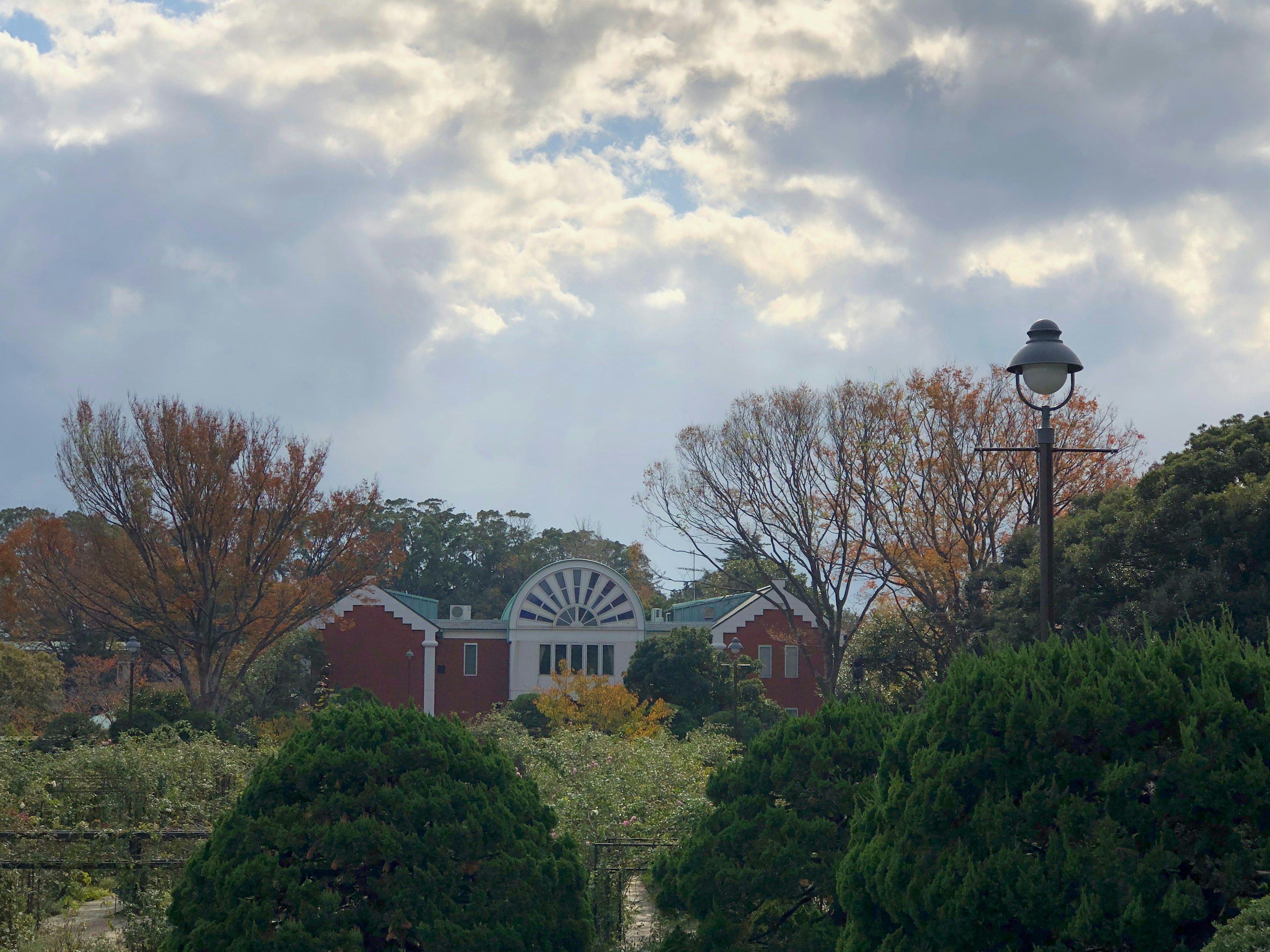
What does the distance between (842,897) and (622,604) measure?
40.4m

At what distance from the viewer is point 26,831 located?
1033 centimetres

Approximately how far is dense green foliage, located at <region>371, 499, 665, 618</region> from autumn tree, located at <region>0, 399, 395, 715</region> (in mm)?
40028

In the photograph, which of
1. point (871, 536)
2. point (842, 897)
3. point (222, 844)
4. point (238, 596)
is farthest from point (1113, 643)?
point (238, 596)

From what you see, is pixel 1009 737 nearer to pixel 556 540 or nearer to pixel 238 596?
pixel 238 596

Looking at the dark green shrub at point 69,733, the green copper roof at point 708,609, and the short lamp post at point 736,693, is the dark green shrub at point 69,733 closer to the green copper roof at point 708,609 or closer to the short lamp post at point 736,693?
the short lamp post at point 736,693

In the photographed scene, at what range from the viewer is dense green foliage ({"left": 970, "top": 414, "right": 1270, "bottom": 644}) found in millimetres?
19094

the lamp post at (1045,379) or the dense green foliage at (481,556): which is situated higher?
the dense green foliage at (481,556)

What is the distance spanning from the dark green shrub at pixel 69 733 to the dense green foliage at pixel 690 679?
17.7 meters

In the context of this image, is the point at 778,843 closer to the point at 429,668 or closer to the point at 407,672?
Result: the point at 407,672

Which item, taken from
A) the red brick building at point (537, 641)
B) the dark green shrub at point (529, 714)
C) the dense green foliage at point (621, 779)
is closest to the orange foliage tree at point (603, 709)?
the dark green shrub at point (529, 714)

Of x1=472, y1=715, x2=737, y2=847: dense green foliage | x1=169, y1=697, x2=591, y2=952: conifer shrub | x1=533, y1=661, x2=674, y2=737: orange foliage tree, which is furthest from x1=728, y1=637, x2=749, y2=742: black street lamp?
x1=169, y1=697, x2=591, y2=952: conifer shrub

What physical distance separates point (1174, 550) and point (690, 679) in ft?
64.3

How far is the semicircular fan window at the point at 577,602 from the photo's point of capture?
45.9 metres

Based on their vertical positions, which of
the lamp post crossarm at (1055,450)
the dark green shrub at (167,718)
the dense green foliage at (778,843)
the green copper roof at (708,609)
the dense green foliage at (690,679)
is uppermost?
the green copper roof at (708,609)
